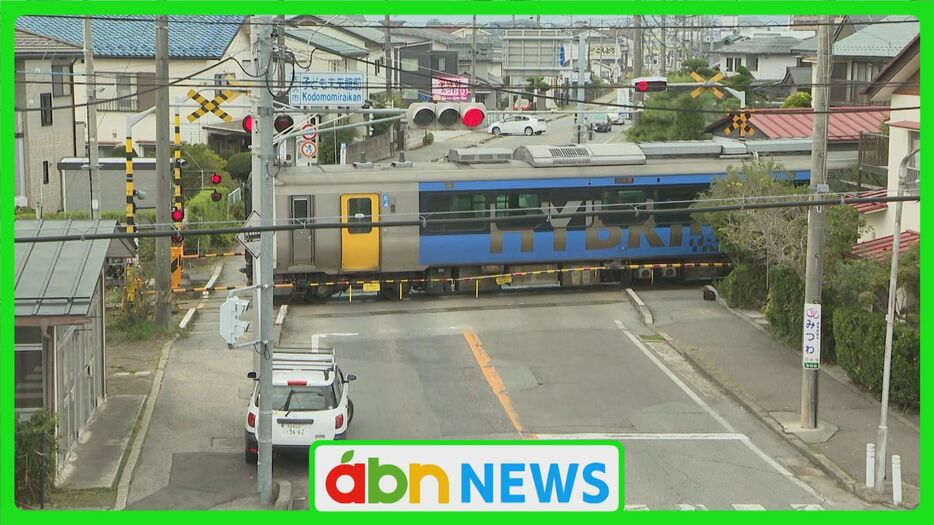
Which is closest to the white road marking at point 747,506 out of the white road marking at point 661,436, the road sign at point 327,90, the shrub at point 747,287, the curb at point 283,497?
the white road marking at point 661,436

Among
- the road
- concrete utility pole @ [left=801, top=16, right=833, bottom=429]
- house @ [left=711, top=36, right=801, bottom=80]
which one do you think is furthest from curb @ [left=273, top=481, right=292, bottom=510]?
house @ [left=711, top=36, right=801, bottom=80]

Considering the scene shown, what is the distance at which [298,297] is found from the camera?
3012 centimetres

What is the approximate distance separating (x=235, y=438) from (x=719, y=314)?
12954 millimetres

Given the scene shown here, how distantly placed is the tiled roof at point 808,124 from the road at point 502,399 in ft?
29.9

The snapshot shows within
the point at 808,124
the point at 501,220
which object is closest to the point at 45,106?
the point at 501,220

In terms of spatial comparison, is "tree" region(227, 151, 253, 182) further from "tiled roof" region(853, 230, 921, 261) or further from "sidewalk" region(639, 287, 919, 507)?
"tiled roof" region(853, 230, 921, 261)

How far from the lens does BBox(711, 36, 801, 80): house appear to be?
274 ft

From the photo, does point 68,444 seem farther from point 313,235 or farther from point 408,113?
point 313,235

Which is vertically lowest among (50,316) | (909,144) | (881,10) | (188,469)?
(188,469)

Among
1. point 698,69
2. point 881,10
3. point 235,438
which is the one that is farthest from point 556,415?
point 698,69

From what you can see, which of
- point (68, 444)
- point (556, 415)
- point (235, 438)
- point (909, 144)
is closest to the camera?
point (68, 444)

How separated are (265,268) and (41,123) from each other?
2393cm

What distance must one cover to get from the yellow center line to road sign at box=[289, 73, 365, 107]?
5.82m

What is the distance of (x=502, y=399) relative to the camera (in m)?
23.0
